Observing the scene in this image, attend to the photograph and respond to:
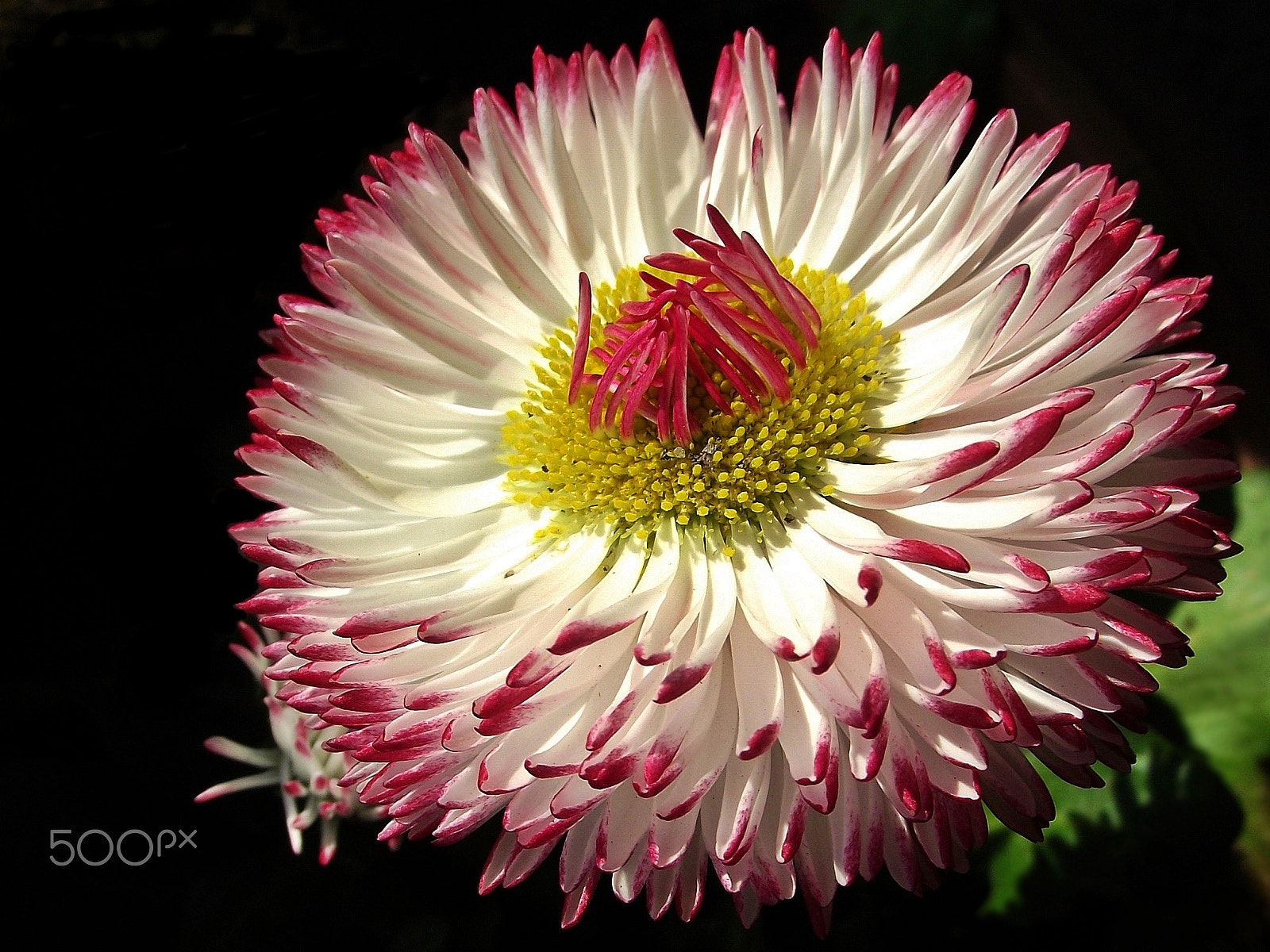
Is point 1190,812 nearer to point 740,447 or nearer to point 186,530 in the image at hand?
point 740,447

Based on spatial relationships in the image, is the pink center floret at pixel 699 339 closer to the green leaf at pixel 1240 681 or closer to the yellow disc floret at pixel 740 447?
the yellow disc floret at pixel 740 447

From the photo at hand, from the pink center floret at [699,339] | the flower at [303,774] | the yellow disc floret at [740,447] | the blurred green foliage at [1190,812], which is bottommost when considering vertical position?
the blurred green foliage at [1190,812]

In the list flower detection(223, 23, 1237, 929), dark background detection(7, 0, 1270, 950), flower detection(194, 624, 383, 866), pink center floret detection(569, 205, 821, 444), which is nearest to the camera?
flower detection(223, 23, 1237, 929)

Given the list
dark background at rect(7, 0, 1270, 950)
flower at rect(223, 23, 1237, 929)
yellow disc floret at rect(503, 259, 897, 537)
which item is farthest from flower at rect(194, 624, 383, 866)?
yellow disc floret at rect(503, 259, 897, 537)

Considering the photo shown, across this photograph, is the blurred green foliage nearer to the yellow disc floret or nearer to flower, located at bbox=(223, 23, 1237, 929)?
flower, located at bbox=(223, 23, 1237, 929)

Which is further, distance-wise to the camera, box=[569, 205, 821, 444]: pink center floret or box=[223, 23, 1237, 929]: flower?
box=[569, 205, 821, 444]: pink center floret

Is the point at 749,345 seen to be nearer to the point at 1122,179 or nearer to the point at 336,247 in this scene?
the point at 336,247

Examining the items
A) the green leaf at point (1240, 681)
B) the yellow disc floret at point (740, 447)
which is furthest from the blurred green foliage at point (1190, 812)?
the yellow disc floret at point (740, 447)

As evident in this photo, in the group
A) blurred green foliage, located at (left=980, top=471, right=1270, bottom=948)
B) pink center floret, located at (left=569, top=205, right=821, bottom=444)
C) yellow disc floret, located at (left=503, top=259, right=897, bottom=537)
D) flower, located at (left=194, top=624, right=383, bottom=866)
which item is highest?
pink center floret, located at (left=569, top=205, right=821, bottom=444)

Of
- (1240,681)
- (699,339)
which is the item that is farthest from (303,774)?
(1240,681)
